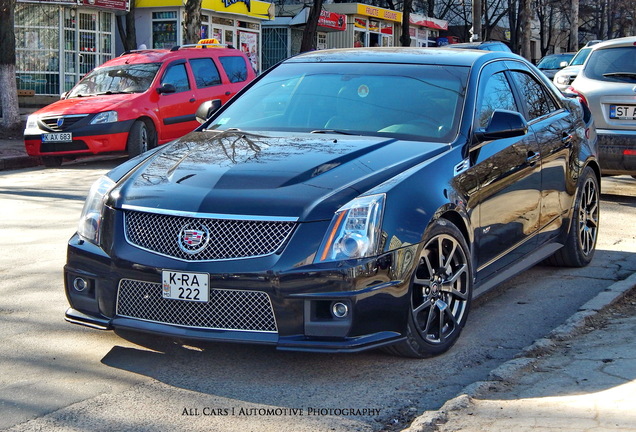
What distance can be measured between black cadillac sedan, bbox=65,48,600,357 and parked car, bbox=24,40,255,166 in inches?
358

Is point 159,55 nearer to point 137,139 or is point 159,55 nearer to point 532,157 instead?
point 137,139

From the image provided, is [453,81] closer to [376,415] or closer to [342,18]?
[376,415]

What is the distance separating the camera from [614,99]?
1109 cm

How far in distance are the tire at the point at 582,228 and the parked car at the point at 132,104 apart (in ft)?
30.3

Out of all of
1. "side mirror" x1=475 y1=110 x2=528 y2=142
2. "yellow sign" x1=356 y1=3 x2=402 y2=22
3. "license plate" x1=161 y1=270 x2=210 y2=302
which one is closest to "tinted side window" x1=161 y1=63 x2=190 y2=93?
"side mirror" x1=475 y1=110 x2=528 y2=142

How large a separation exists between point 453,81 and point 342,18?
36050mm

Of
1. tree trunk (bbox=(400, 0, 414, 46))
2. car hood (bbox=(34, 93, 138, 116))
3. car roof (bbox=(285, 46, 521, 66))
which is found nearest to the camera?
car roof (bbox=(285, 46, 521, 66))

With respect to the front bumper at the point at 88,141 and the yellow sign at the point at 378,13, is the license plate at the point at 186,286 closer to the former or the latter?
the front bumper at the point at 88,141

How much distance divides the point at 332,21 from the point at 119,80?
2509 cm

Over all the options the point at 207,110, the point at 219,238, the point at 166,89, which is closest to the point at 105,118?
the point at 166,89

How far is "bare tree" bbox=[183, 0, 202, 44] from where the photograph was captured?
2230 centimetres

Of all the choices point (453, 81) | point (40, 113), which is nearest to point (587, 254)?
point (453, 81)

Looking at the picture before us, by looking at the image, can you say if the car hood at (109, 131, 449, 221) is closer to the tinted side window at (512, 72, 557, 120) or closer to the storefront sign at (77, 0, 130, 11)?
the tinted side window at (512, 72, 557, 120)

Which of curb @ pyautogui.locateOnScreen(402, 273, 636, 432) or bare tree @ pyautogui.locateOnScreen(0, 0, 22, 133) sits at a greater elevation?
bare tree @ pyautogui.locateOnScreen(0, 0, 22, 133)
